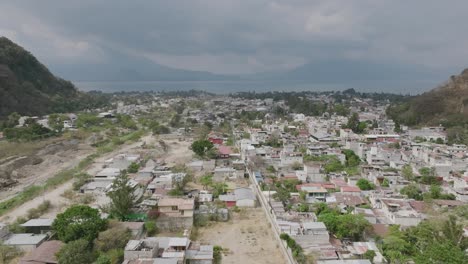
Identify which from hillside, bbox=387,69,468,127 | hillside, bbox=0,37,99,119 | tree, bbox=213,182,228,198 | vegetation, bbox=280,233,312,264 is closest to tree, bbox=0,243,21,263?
→ tree, bbox=213,182,228,198

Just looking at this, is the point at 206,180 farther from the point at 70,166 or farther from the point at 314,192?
the point at 70,166

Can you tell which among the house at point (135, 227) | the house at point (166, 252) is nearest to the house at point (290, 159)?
the house at point (166, 252)

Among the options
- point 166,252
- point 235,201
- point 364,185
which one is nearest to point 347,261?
point 166,252

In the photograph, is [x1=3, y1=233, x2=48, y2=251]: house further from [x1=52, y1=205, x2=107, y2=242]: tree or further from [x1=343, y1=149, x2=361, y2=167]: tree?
[x1=343, y1=149, x2=361, y2=167]: tree

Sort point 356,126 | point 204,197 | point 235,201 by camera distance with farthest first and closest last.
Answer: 1. point 356,126
2. point 204,197
3. point 235,201

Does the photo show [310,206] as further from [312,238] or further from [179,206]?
[179,206]

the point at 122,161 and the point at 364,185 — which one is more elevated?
the point at 364,185
